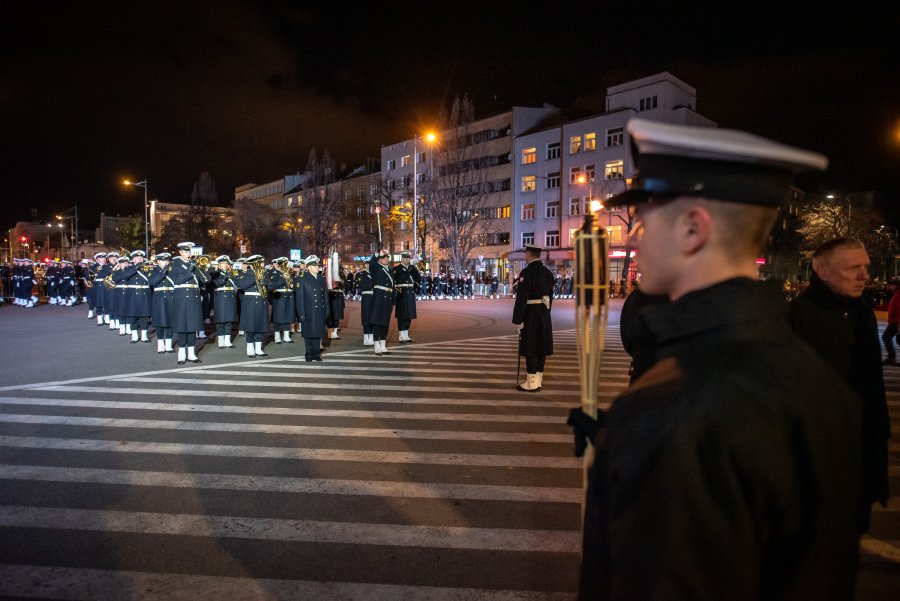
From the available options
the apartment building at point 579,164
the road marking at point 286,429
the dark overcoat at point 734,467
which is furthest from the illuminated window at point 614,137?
the dark overcoat at point 734,467

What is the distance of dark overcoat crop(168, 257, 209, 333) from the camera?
471 inches

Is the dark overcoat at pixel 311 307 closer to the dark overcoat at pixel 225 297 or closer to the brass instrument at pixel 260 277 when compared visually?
the brass instrument at pixel 260 277

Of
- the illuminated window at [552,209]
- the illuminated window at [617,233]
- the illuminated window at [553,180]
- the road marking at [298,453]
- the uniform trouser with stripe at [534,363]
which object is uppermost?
the illuminated window at [553,180]

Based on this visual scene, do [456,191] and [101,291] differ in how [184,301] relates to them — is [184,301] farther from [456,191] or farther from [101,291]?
[456,191]

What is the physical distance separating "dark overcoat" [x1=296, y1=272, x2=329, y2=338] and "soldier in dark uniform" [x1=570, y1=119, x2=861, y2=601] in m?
11.5

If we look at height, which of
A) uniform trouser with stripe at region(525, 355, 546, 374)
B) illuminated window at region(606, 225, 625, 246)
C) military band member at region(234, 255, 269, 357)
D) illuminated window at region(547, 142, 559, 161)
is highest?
illuminated window at region(547, 142, 559, 161)

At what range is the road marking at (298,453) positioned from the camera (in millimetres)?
5852

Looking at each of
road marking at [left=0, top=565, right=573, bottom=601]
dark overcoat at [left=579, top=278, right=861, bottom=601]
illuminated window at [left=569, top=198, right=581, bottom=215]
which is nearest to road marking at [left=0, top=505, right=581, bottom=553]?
road marking at [left=0, top=565, right=573, bottom=601]

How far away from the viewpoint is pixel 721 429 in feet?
3.59

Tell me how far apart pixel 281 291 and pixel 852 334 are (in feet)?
42.6

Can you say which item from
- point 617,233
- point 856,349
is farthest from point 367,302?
point 617,233

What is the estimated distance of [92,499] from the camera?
189 inches

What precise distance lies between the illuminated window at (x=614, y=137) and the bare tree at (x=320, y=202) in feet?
105

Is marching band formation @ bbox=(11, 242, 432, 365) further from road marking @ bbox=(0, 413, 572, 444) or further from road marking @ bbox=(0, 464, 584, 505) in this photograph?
A: road marking @ bbox=(0, 464, 584, 505)
